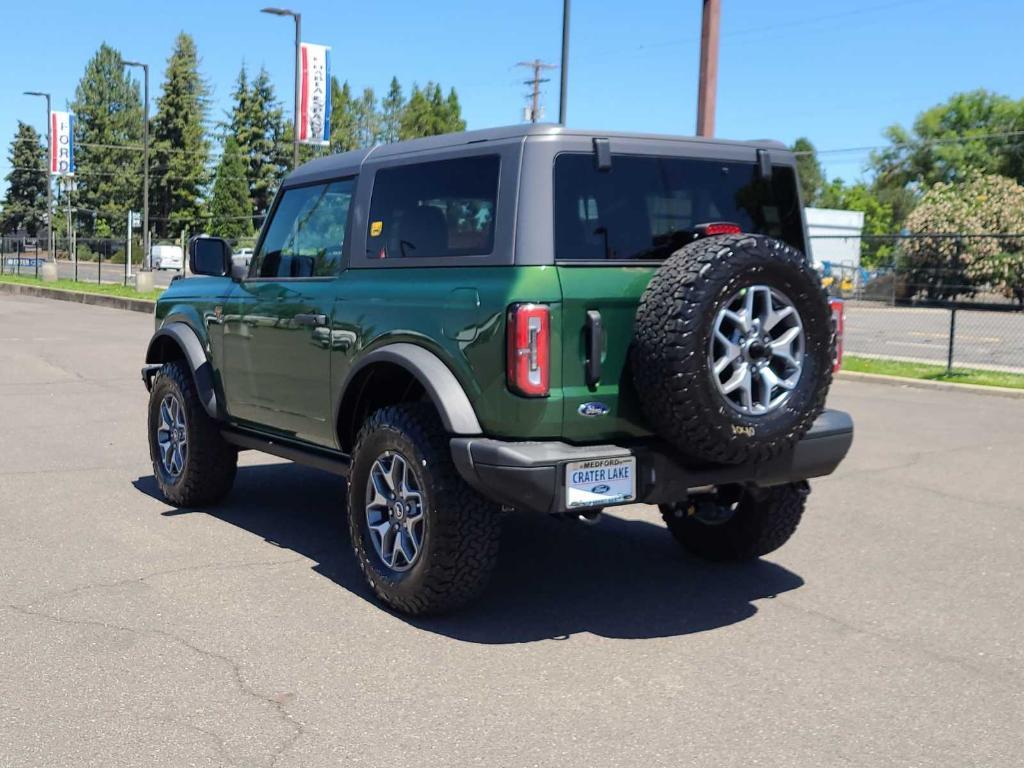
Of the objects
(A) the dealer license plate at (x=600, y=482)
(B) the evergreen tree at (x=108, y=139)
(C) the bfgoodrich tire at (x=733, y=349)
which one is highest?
(B) the evergreen tree at (x=108, y=139)

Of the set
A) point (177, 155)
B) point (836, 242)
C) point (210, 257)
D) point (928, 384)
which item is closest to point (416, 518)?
point (210, 257)

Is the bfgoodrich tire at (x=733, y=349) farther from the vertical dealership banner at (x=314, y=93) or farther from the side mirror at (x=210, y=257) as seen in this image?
the vertical dealership banner at (x=314, y=93)

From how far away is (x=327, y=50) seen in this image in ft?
90.9

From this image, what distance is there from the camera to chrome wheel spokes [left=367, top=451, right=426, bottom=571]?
471 cm

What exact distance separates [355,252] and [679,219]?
4.96 ft

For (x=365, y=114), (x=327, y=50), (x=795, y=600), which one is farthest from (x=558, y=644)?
(x=365, y=114)

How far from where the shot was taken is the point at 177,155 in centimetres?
8181

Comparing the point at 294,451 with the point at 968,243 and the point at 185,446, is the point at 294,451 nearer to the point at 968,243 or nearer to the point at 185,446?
the point at 185,446

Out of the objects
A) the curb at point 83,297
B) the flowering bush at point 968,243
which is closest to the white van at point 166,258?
the curb at point 83,297

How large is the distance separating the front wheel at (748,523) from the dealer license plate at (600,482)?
881 mm

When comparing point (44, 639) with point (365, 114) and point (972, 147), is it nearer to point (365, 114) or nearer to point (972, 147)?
point (972, 147)

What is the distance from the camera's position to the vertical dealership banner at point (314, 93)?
27203mm

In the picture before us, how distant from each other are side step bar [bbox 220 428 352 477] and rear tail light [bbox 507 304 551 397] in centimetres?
131

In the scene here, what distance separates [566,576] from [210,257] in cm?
257
